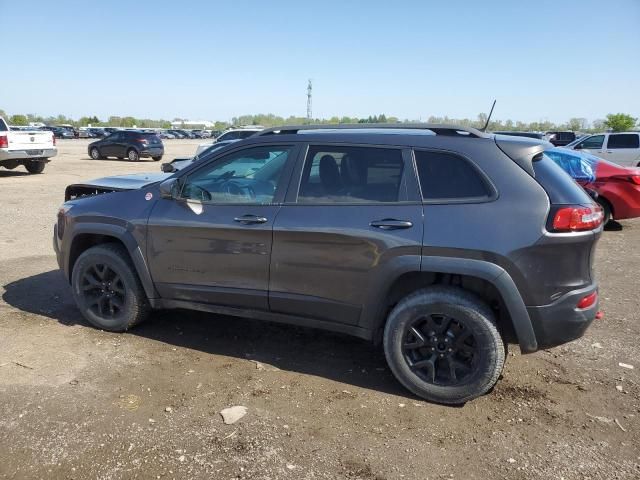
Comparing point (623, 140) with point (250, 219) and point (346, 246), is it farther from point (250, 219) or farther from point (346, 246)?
point (250, 219)

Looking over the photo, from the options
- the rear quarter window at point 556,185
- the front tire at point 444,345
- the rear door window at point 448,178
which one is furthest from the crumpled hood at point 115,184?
the rear quarter window at point 556,185

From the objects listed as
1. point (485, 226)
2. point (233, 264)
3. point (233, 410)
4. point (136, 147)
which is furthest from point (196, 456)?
point (136, 147)

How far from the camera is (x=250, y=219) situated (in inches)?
151

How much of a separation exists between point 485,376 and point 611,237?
7252 millimetres

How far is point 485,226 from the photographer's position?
323 cm

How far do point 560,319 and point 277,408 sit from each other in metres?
1.89

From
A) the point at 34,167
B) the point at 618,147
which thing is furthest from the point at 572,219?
the point at 34,167

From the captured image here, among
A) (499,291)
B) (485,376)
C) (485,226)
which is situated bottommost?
(485,376)

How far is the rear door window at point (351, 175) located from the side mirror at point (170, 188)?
1.05 metres

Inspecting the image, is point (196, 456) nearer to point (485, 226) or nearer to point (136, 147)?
point (485, 226)

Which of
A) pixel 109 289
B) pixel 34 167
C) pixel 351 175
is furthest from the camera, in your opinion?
pixel 34 167

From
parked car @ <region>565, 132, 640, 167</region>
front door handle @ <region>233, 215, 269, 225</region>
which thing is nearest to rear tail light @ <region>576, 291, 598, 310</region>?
front door handle @ <region>233, 215, 269, 225</region>

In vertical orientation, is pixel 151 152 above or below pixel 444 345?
below

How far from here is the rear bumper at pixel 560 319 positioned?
3.25m
